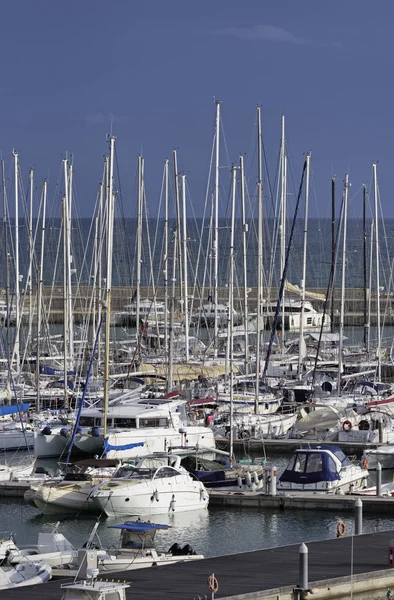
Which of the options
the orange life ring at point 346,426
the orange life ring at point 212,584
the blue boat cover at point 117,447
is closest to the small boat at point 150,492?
the blue boat cover at point 117,447

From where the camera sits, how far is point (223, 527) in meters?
30.6

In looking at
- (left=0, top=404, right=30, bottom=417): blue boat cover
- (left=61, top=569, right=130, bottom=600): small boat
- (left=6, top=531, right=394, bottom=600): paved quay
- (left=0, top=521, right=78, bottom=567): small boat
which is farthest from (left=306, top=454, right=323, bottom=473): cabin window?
(left=61, top=569, right=130, bottom=600): small boat

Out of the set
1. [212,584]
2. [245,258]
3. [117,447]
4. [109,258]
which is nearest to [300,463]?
[117,447]

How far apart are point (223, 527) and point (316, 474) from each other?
10.00 ft

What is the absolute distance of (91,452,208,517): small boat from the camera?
101ft

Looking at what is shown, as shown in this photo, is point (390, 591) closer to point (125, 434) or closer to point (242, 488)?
point (242, 488)

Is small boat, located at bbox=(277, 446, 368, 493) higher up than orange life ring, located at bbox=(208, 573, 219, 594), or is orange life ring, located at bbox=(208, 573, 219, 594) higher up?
orange life ring, located at bbox=(208, 573, 219, 594)

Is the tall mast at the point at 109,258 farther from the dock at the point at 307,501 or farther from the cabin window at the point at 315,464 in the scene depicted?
the cabin window at the point at 315,464

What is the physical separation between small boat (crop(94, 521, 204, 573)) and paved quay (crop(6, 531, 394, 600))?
856mm

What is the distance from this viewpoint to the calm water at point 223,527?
29234 mm

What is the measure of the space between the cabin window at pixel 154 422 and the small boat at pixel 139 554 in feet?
46.5

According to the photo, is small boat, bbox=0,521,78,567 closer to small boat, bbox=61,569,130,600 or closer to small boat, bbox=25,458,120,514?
small boat, bbox=61,569,130,600

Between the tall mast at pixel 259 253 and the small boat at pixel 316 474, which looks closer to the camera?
the small boat at pixel 316 474

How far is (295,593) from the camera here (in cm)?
2012
